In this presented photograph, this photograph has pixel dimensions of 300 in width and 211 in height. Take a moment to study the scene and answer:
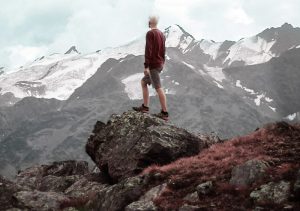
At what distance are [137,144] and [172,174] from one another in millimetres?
3722

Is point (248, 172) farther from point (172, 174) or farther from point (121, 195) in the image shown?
point (121, 195)

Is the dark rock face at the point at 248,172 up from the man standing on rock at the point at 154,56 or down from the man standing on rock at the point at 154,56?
down

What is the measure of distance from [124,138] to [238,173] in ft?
24.2

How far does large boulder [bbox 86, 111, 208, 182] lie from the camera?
19.0 m

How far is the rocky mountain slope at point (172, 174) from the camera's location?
12938 millimetres

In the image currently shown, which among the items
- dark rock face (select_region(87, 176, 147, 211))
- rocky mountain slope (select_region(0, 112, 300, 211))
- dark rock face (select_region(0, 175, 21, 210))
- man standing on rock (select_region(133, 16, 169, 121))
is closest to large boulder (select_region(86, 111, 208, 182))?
rocky mountain slope (select_region(0, 112, 300, 211))

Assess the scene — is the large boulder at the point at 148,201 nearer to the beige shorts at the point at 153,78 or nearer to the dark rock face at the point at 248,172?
the dark rock face at the point at 248,172

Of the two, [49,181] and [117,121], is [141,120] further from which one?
[49,181]

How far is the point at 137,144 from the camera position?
767 inches

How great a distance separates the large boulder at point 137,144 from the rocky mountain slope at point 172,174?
4cm

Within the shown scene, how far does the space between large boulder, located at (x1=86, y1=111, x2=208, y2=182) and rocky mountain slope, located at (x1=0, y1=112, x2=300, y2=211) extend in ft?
0.13

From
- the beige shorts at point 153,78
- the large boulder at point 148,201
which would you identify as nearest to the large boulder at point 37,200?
the large boulder at point 148,201

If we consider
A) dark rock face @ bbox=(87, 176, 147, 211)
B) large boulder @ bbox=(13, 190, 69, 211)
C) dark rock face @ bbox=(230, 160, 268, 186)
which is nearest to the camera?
dark rock face @ bbox=(230, 160, 268, 186)

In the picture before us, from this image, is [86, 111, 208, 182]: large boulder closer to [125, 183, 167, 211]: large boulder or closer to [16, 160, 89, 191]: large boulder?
[125, 183, 167, 211]: large boulder
